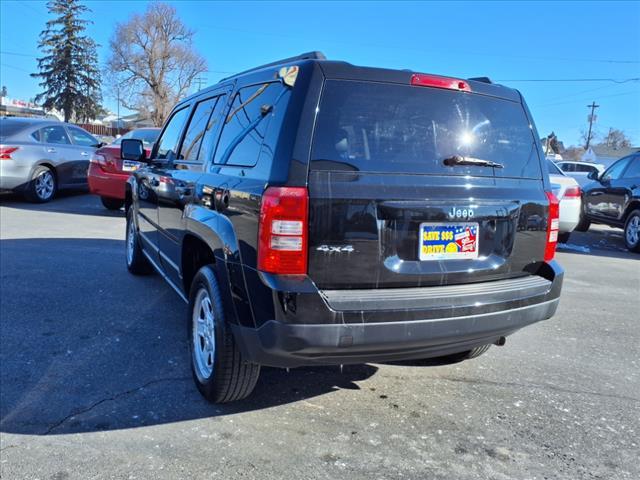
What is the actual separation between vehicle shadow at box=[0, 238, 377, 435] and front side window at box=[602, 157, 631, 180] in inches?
353

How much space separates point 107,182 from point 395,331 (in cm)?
846

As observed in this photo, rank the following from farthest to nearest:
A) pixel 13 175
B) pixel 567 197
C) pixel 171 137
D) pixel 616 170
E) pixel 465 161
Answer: pixel 616 170 < pixel 13 175 < pixel 567 197 < pixel 171 137 < pixel 465 161

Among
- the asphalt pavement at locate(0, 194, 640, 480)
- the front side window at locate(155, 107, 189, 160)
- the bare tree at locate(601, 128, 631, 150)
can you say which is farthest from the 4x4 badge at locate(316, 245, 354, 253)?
the bare tree at locate(601, 128, 631, 150)

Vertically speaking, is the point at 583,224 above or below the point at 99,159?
below

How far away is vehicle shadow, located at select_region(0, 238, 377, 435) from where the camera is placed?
118 inches

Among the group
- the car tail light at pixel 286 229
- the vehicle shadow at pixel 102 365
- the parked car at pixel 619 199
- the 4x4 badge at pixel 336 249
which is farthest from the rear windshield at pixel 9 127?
the parked car at pixel 619 199

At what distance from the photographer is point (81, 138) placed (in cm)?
1197

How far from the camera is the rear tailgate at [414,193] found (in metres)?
2.48

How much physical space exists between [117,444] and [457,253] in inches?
78.9

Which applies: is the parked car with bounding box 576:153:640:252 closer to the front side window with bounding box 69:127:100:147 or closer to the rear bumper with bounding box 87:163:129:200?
the rear bumper with bounding box 87:163:129:200

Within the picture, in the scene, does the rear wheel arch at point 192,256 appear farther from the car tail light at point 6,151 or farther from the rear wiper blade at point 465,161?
the car tail light at point 6,151

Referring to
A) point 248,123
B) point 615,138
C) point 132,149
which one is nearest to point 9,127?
point 132,149

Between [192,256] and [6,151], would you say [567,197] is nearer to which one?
[192,256]

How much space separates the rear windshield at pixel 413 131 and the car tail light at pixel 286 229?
188 mm
